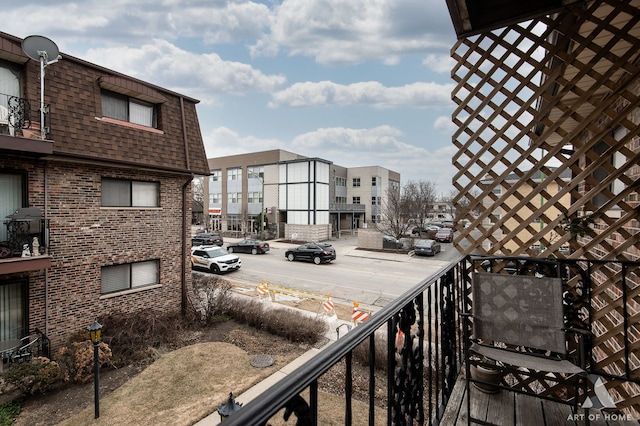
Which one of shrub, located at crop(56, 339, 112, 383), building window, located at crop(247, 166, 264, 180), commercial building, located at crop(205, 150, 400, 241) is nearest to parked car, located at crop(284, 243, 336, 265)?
commercial building, located at crop(205, 150, 400, 241)

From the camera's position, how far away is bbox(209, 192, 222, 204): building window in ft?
138

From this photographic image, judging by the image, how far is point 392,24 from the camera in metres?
4.08

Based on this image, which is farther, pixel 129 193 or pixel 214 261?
pixel 214 261

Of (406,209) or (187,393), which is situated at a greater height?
(406,209)

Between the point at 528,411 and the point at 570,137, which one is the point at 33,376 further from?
the point at 570,137

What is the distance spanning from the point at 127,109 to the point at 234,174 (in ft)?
107

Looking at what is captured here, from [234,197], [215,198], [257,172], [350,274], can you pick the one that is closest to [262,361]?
[350,274]

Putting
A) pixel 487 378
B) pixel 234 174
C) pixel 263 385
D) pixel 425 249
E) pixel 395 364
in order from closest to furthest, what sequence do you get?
pixel 395 364 → pixel 487 378 → pixel 263 385 → pixel 425 249 → pixel 234 174

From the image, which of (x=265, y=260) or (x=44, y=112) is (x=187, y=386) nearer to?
(x=44, y=112)

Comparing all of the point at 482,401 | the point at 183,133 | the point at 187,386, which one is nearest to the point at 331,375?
the point at 187,386

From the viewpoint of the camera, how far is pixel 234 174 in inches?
1609

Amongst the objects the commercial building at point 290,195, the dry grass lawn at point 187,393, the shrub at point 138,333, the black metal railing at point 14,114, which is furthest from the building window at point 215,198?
the dry grass lawn at point 187,393

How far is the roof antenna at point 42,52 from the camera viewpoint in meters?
6.44

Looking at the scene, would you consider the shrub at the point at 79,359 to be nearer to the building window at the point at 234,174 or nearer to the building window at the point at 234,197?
the building window at the point at 234,197
